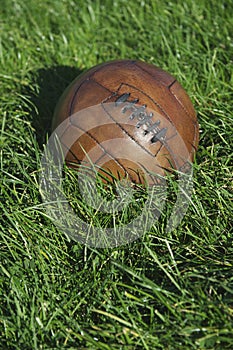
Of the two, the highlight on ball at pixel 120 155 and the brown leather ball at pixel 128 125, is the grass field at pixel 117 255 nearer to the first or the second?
the highlight on ball at pixel 120 155

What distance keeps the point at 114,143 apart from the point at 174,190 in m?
0.48

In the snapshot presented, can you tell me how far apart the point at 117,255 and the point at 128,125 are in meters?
0.82

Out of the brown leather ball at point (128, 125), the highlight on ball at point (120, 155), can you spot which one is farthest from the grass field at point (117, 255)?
the brown leather ball at point (128, 125)

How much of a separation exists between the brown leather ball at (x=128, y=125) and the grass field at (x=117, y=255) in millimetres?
259

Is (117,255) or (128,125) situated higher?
(128,125)

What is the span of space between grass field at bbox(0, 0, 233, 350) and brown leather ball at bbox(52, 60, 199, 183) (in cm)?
26

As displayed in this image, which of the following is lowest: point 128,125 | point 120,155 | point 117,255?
point 117,255

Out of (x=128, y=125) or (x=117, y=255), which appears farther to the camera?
(x=128, y=125)

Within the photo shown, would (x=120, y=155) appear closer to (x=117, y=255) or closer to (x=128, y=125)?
(x=128, y=125)

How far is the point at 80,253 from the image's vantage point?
340cm

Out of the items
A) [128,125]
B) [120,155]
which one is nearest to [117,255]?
[120,155]

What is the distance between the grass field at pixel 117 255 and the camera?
2.93 meters

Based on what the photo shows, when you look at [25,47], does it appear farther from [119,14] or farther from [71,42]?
[119,14]

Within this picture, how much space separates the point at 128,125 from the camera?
3553 millimetres
